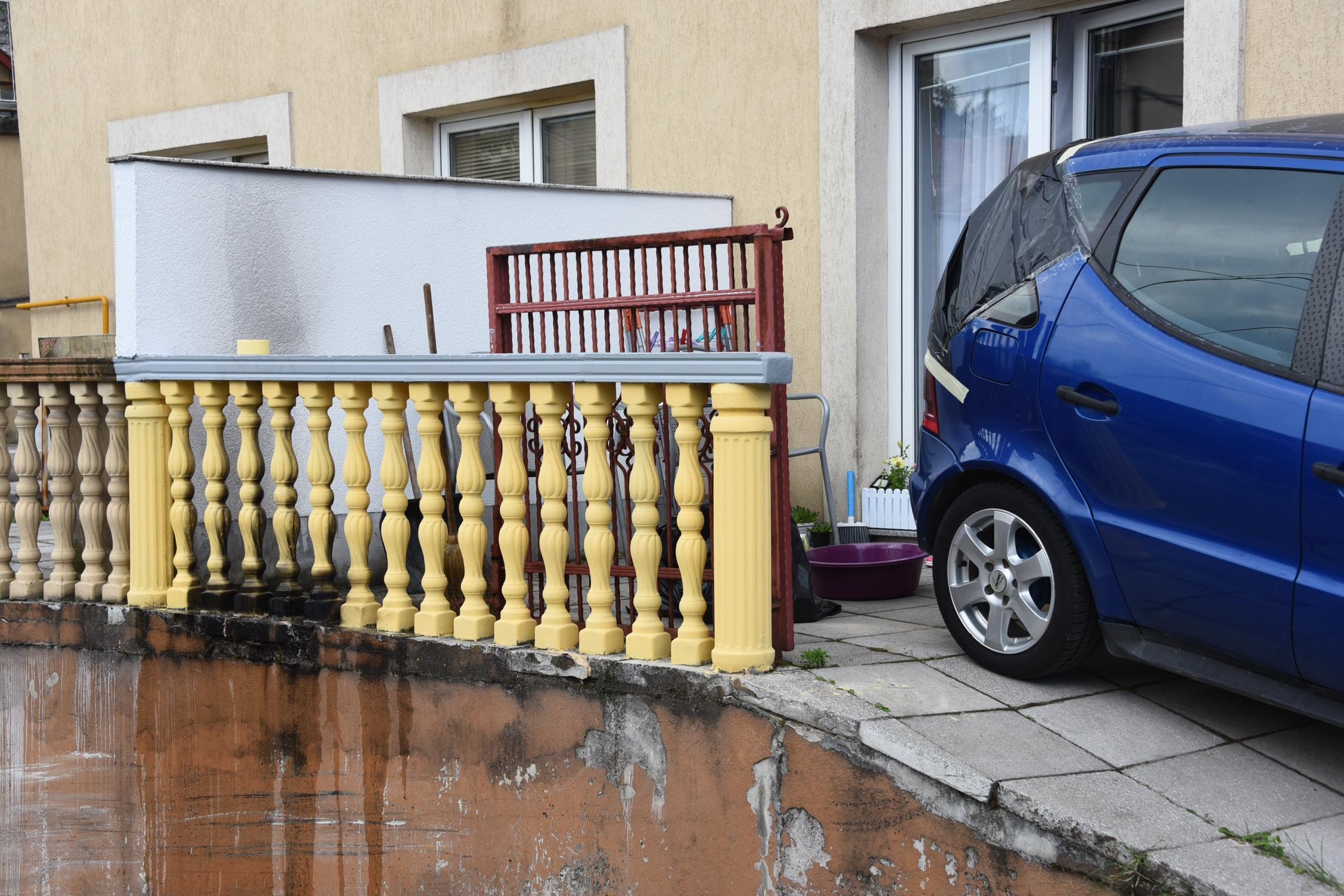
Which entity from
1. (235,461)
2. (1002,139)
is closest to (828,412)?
(1002,139)

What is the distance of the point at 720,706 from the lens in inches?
143

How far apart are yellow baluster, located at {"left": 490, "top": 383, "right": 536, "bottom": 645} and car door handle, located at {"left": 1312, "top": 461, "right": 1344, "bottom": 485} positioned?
7.32 feet

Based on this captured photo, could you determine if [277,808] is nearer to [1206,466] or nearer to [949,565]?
[949,565]

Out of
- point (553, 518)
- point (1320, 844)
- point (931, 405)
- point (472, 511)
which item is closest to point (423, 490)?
point (472, 511)

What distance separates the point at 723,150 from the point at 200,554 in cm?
330

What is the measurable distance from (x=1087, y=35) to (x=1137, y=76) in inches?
12.0

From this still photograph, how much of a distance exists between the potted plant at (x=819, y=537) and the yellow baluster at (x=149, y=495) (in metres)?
2.88

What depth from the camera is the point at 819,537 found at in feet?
20.5

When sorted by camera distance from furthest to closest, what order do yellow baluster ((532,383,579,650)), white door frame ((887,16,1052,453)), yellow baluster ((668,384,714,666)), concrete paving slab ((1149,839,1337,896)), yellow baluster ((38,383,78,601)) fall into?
white door frame ((887,16,1052,453))
yellow baluster ((38,383,78,601))
yellow baluster ((532,383,579,650))
yellow baluster ((668,384,714,666))
concrete paving slab ((1149,839,1337,896))

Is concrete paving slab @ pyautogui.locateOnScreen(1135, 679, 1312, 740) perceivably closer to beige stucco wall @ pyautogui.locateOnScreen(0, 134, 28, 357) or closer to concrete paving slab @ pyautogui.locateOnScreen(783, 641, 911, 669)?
concrete paving slab @ pyautogui.locateOnScreen(783, 641, 911, 669)

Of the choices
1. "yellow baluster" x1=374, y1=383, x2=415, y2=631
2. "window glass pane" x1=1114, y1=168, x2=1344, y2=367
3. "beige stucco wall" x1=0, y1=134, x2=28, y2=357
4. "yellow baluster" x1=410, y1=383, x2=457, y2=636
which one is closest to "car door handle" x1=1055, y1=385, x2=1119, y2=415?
"window glass pane" x1=1114, y1=168, x2=1344, y2=367

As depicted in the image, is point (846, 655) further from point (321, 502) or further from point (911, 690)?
point (321, 502)

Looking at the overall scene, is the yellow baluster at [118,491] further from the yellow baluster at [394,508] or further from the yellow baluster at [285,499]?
the yellow baluster at [394,508]

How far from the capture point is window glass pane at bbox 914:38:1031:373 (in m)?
6.05
